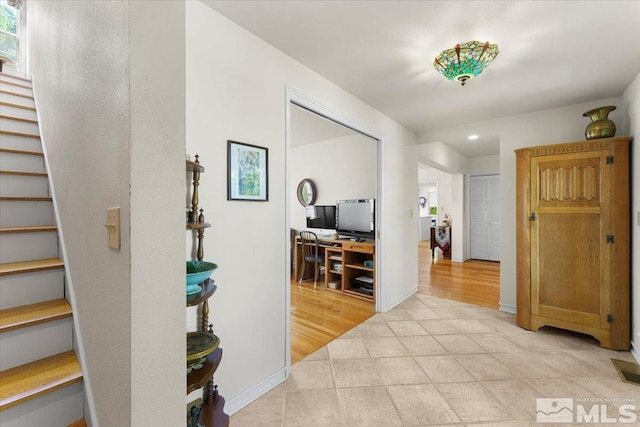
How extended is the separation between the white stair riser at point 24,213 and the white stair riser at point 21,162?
0.44 metres

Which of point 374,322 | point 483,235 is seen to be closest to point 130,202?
point 374,322

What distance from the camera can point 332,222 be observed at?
475cm

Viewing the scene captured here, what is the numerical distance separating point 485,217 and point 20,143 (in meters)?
7.59

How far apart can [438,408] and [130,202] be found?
2.07 metres

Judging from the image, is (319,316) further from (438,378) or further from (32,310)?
(32,310)

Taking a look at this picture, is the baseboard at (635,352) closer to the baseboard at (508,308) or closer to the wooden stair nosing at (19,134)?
the baseboard at (508,308)

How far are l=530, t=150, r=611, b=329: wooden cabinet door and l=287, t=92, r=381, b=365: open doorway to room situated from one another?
1.65 meters

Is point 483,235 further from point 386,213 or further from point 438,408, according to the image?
point 438,408

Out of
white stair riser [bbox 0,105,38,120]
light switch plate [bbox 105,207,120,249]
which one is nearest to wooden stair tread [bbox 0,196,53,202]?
white stair riser [bbox 0,105,38,120]

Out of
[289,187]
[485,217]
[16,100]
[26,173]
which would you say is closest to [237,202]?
[289,187]

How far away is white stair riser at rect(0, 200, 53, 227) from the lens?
63.6 inches

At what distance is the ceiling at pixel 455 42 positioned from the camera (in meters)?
1.61

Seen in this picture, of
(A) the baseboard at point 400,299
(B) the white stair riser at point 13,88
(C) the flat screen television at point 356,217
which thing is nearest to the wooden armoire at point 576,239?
(A) the baseboard at point 400,299

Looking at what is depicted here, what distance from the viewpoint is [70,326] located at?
4.22 ft
